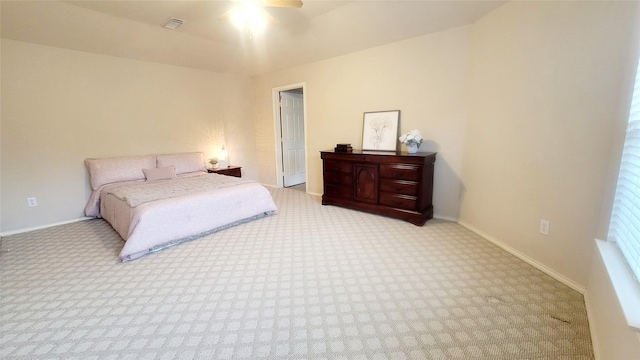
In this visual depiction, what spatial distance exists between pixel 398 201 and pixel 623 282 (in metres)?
2.17

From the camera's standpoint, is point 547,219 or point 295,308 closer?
point 295,308

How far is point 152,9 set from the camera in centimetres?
283

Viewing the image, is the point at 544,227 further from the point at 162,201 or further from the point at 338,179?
the point at 162,201

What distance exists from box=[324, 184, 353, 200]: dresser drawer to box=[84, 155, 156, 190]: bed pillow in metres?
2.84

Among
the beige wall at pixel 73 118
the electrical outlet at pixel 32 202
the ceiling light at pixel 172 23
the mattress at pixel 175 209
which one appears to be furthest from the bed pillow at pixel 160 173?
the ceiling light at pixel 172 23

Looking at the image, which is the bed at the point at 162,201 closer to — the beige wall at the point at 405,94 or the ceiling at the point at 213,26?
the ceiling at the point at 213,26

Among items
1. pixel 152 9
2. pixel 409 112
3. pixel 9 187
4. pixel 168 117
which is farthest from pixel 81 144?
pixel 409 112

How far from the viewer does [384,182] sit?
3420 mm

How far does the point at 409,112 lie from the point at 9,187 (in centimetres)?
520

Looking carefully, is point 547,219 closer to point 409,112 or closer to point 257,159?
point 409,112

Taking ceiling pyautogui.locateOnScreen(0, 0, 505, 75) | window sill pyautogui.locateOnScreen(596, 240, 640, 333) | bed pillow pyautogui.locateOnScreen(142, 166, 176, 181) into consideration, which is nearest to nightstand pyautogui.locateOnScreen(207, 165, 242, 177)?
bed pillow pyautogui.locateOnScreen(142, 166, 176, 181)

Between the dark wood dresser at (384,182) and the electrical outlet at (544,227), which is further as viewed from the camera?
the dark wood dresser at (384,182)

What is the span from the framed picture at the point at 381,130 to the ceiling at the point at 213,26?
99cm

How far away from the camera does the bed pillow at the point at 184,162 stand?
165 inches
